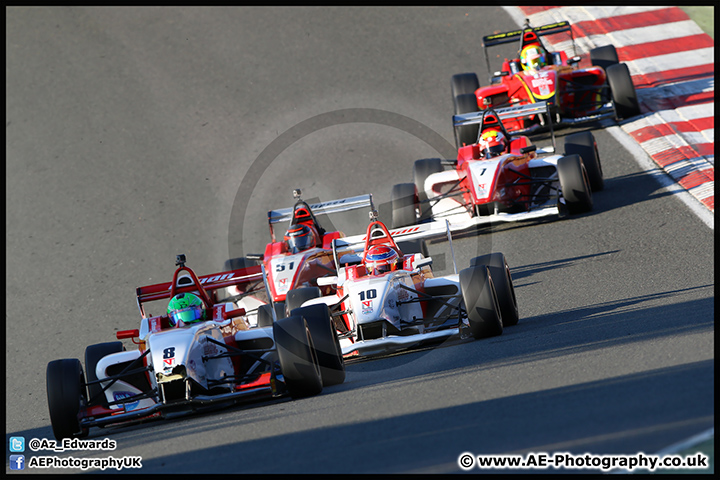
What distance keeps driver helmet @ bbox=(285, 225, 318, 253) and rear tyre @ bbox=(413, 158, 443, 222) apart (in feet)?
9.19

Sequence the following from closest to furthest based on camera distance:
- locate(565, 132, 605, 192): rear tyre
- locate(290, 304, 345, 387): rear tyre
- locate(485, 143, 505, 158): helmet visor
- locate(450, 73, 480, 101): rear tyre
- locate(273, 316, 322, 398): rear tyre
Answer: locate(273, 316, 322, 398): rear tyre, locate(290, 304, 345, 387): rear tyre, locate(485, 143, 505, 158): helmet visor, locate(565, 132, 605, 192): rear tyre, locate(450, 73, 480, 101): rear tyre

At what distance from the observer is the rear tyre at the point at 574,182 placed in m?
13.9

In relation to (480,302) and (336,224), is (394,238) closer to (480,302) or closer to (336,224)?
(480,302)

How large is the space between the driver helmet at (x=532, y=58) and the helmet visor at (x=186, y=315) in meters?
10.2

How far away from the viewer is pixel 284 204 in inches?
750

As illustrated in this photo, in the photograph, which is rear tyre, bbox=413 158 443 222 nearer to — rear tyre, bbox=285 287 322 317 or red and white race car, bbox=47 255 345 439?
rear tyre, bbox=285 287 322 317

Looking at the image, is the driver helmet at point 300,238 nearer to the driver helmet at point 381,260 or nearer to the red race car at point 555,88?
the driver helmet at point 381,260

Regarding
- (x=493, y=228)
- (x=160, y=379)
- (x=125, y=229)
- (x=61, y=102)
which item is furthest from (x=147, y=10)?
(x=160, y=379)

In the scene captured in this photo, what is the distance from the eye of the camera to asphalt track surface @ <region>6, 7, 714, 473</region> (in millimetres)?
6797

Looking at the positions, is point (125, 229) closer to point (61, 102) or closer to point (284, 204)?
point (284, 204)

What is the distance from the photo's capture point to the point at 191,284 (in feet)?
33.0

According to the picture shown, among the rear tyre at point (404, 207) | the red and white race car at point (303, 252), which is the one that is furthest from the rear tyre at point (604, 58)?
the red and white race car at point (303, 252)

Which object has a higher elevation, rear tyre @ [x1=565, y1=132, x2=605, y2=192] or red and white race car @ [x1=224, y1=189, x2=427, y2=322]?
rear tyre @ [x1=565, y1=132, x2=605, y2=192]

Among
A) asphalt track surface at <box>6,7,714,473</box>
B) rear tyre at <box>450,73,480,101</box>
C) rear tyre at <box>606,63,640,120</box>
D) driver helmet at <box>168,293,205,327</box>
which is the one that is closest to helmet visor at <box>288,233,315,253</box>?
asphalt track surface at <box>6,7,714,473</box>
